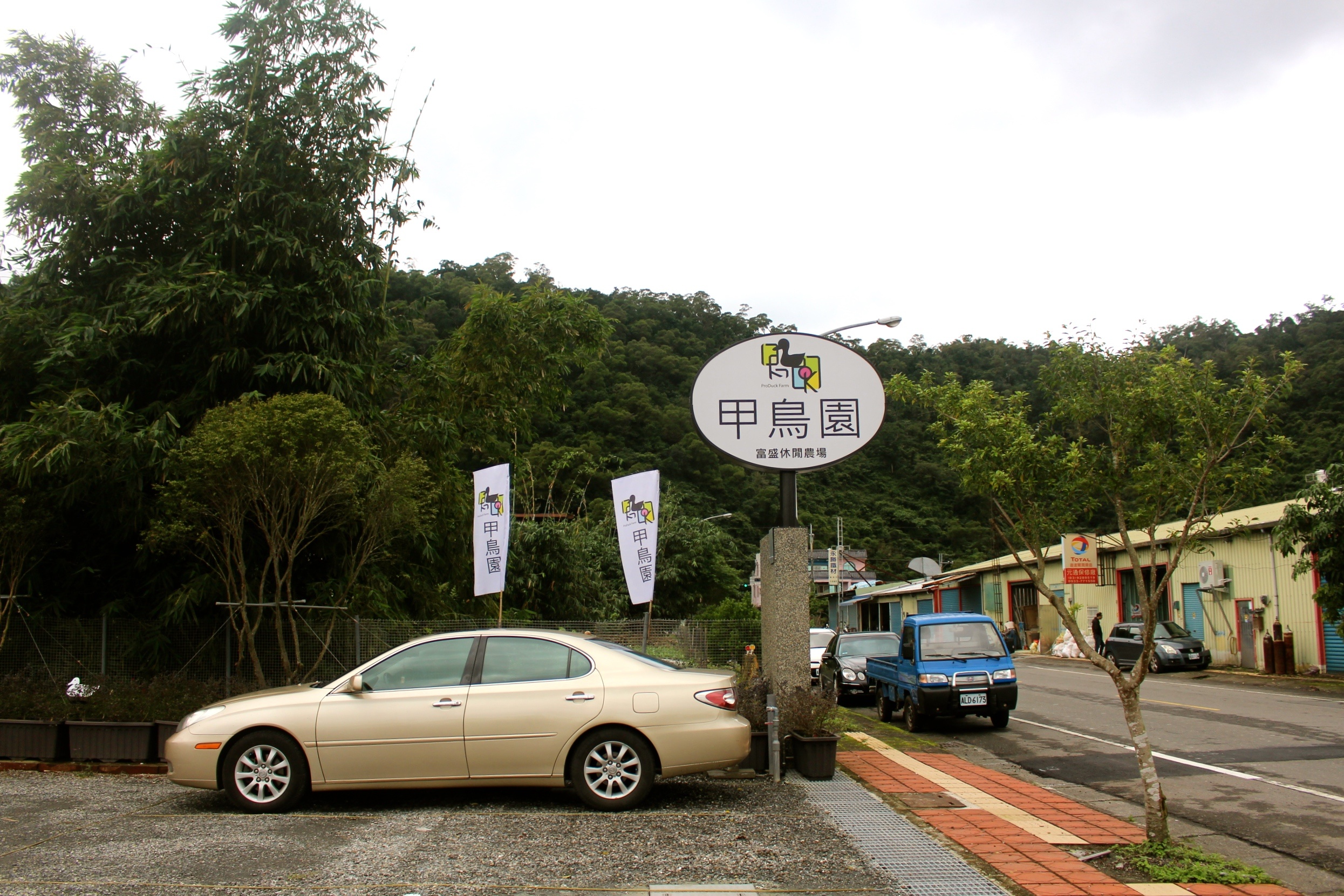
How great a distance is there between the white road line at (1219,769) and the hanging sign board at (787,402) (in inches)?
194

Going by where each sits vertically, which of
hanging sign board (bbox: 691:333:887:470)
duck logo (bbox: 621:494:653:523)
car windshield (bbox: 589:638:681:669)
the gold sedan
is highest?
hanging sign board (bbox: 691:333:887:470)

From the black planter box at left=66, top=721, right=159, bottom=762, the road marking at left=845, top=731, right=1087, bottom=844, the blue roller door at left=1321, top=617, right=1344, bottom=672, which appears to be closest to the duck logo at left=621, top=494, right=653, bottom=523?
the road marking at left=845, top=731, right=1087, bottom=844

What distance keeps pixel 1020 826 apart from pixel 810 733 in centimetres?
237

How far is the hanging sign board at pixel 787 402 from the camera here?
37.0 ft

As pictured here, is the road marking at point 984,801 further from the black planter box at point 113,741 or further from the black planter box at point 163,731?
the black planter box at point 113,741

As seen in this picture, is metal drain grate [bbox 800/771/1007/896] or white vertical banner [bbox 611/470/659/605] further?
white vertical banner [bbox 611/470/659/605]

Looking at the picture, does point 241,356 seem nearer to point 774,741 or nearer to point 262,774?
point 262,774

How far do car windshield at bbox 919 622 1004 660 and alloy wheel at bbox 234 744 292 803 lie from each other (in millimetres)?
9830

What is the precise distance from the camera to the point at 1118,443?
25.0ft

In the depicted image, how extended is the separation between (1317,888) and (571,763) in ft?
16.0

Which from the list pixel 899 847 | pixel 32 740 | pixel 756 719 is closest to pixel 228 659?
pixel 32 740

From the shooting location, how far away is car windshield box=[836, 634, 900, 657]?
20109 mm

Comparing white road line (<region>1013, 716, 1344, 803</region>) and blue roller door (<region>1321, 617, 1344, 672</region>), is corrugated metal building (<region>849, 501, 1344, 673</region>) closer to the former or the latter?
blue roller door (<region>1321, 617, 1344, 672</region>)

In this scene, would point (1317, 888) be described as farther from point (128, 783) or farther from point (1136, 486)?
point (128, 783)
